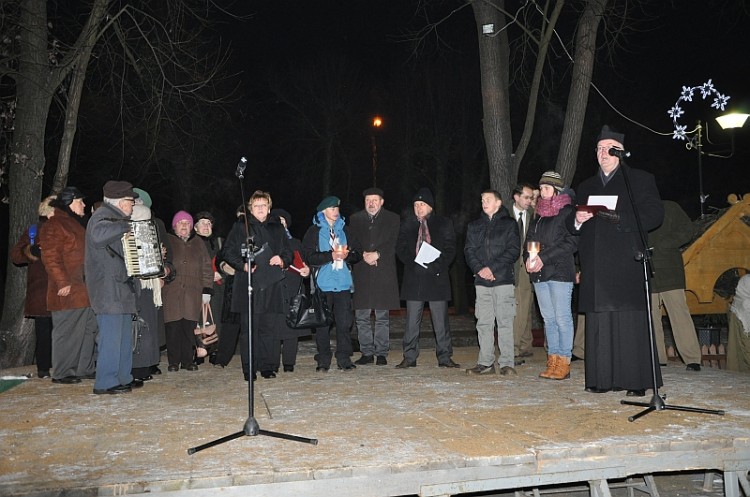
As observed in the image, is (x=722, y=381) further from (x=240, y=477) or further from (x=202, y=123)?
(x=202, y=123)

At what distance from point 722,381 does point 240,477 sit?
203 inches

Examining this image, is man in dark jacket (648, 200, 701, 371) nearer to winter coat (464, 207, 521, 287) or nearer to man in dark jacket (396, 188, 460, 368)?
winter coat (464, 207, 521, 287)

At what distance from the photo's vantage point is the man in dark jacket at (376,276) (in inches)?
341

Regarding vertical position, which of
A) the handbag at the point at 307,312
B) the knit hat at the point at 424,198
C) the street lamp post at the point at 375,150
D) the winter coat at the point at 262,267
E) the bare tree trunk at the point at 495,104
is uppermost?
the street lamp post at the point at 375,150

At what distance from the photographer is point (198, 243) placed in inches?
337

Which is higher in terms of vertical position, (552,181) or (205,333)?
(552,181)

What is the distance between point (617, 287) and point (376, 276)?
122 inches

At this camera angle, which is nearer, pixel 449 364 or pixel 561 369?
pixel 561 369

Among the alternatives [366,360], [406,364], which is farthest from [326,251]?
[406,364]

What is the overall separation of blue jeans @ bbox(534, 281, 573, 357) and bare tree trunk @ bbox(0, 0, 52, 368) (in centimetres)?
673

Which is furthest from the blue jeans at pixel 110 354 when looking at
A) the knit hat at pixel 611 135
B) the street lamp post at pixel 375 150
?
the street lamp post at pixel 375 150

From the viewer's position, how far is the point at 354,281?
8.84 meters

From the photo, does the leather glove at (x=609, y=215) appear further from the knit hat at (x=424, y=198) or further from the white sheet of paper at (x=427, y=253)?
the knit hat at (x=424, y=198)

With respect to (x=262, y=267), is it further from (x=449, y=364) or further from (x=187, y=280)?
(x=449, y=364)
